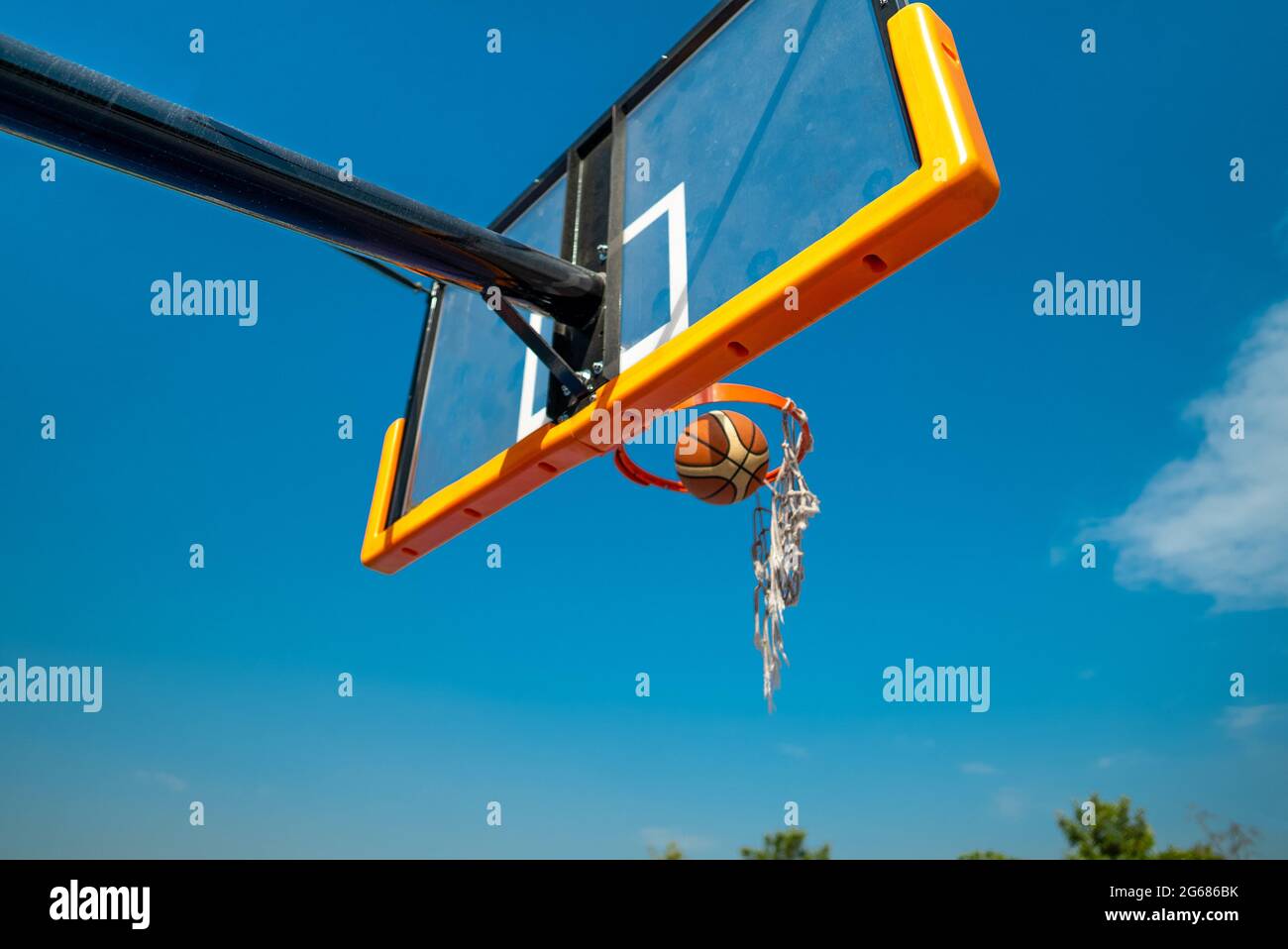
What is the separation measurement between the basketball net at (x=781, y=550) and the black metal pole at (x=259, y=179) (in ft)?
3.29

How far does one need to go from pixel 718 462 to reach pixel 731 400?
258 millimetres

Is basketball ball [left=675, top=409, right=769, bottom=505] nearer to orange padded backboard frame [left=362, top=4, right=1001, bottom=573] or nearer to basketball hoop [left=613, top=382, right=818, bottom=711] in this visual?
basketball hoop [left=613, top=382, right=818, bottom=711]

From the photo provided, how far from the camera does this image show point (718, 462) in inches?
152

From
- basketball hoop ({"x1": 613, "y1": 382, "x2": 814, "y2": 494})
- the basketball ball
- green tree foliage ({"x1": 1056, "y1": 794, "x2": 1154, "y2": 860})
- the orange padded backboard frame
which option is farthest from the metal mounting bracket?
green tree foliage ({"x1": 1056, "y1": 794, "x2": 1154, "y2": 860})

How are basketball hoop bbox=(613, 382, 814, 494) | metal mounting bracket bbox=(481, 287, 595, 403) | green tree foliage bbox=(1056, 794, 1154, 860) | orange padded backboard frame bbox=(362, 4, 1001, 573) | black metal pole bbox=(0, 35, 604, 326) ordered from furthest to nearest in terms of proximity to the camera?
green tree foliage bbox=(1056, 794, 1154, 860) → basketball hoop bbox=(613, 382, 814, 494) → metal mounting bracket bbox=(481, 287, 595, 403) → black metal pole bbox=(0, 35, 604, 326) → orange padded backboard frame bbox=(362, 4, 1001, 573)

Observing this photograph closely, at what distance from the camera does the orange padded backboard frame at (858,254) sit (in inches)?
85.2

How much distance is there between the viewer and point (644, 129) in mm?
3447

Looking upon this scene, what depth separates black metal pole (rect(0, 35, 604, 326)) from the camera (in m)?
2.40

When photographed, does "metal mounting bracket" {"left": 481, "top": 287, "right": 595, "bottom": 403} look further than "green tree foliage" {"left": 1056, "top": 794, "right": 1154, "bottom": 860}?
No

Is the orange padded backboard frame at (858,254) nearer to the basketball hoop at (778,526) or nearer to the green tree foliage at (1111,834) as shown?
the basketball hoop at (778,526)

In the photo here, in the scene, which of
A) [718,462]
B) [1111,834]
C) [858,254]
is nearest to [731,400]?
[718,462]

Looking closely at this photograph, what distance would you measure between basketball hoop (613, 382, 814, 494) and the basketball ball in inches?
3.0
